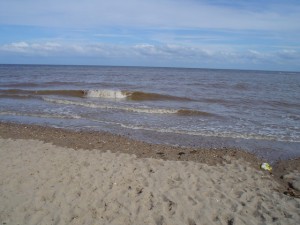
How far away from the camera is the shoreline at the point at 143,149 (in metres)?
7.98

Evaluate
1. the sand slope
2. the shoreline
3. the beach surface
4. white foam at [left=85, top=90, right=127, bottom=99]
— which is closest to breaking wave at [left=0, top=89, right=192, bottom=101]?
white foam at [left=85, top=90, right=127, bottom=99]

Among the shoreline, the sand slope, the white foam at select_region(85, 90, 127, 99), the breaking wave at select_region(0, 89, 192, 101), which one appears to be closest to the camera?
the sand slope

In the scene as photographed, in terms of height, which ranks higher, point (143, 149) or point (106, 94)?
point (106, 94)

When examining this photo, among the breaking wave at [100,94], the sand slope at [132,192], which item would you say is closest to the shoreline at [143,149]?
the sand slope at [132,192]

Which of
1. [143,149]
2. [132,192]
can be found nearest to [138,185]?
[132,192]

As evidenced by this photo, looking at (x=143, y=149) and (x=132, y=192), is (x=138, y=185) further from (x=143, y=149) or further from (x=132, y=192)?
(x=143, y=149)

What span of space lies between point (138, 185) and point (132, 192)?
365 millimetres

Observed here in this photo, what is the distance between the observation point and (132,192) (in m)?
5.73

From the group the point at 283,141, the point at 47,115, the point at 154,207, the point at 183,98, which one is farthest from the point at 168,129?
the point at 183,98

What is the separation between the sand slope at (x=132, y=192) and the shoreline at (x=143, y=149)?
46 cm

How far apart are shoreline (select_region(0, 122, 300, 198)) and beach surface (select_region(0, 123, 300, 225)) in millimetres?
29

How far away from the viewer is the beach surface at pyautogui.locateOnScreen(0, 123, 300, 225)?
496cm

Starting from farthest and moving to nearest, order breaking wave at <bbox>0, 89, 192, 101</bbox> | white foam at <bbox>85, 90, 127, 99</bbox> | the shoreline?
white foam at <bbox>85, 90, 127, 99</bbox>, breaking wave at <bbox>0, 89, 192, 101</bbox>, the shoreline

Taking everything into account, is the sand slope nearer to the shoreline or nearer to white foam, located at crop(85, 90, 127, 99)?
the shoreline
